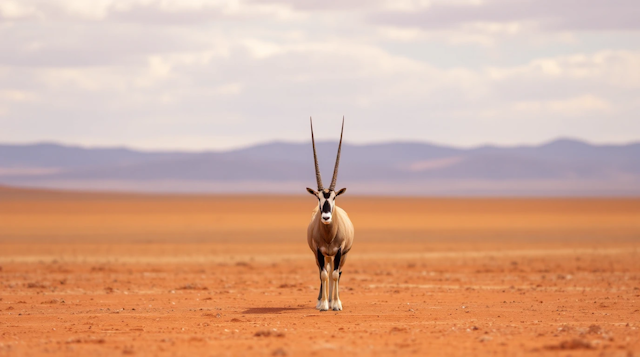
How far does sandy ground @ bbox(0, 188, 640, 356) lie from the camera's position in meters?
11.7

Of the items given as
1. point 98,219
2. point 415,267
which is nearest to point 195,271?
point 415,267

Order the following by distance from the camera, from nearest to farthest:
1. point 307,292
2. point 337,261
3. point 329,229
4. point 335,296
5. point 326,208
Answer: point 326,208 → point 329,229 → point 335,296 → point 337,261 → point 307,292

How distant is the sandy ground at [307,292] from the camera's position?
11711mm

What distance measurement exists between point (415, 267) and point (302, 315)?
471 inches

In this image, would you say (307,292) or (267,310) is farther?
(307,292)

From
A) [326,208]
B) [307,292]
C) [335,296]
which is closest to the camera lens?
[326,208]

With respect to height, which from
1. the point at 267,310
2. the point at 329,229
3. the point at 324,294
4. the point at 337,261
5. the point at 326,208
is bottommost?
the point at 267,310

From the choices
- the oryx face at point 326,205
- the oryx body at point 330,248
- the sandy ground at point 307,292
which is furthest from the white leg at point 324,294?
the oryx face at point 326,205

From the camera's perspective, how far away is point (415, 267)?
26734 millimetres

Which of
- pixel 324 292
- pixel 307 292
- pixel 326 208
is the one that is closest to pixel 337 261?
pixel 324 292

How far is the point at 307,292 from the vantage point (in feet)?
65.1

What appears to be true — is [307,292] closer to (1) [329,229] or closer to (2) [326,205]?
(1) [329,229]

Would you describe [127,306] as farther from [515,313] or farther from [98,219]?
[98,219]

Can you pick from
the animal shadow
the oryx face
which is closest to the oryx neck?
the oryx face
